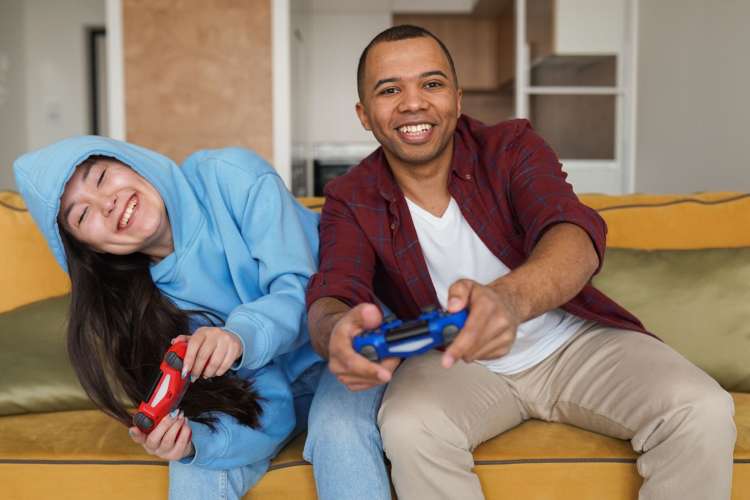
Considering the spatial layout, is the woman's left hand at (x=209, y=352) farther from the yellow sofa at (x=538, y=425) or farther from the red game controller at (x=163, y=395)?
the yellow sofa at (x=538, y=425)

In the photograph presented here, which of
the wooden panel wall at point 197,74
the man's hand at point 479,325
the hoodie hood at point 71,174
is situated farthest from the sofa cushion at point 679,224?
the wooden panel wall at point 197,74

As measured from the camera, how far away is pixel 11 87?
7.24 metres

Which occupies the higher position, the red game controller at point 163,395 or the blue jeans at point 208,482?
the red game controller at point 163,395

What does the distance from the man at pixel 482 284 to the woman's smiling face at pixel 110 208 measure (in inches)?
13.5

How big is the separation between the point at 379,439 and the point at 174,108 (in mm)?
3677

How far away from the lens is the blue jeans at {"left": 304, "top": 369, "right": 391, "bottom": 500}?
133cm

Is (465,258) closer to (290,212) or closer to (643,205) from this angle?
(290,212)

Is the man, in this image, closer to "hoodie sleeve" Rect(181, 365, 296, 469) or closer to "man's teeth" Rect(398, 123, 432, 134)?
"man's teeth" Rect(398, 123, 432, 134)

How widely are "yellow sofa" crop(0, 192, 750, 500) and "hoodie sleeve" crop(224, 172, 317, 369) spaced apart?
0.23m

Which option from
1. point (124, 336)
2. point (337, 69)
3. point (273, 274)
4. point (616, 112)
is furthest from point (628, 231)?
point (337, 69)

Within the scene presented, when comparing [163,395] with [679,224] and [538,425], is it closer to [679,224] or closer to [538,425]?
[538,425]

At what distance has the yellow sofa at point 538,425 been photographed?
55.7 inches

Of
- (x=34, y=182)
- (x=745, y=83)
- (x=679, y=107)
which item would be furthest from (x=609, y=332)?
(x=679, y=107)

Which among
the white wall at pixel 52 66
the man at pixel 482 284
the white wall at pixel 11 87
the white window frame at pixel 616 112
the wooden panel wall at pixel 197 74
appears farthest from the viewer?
the white wall at pixel 52 66
